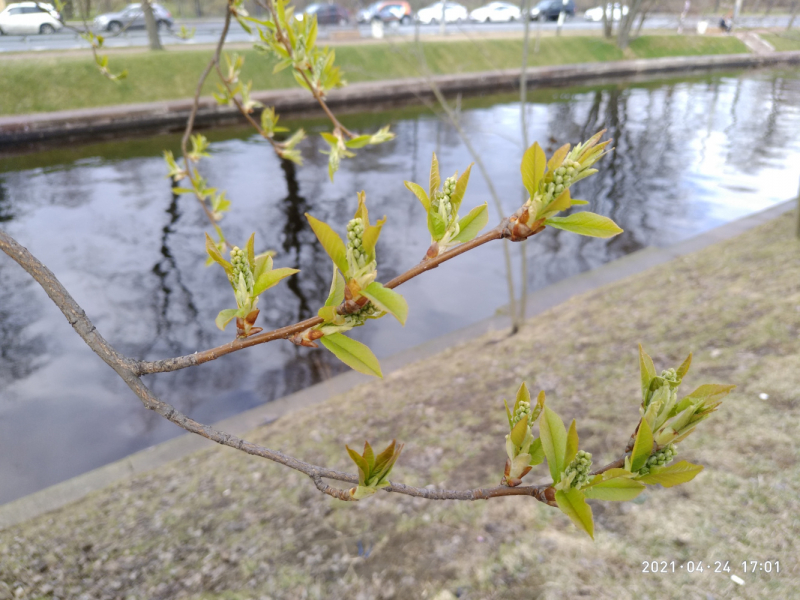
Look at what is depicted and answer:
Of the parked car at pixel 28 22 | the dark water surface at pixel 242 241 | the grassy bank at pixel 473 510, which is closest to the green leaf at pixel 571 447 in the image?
the grassy bank at pixel 473 510

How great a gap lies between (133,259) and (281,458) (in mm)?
8291

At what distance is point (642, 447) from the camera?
0.81 meters

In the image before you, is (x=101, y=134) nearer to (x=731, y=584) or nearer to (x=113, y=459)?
(x=113, y=459)

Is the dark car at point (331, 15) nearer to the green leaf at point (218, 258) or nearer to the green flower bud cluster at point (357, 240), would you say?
the green leaf at point (218, 258)

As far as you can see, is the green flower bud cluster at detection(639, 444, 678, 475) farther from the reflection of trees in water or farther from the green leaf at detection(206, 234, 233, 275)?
the reflection of trees in water

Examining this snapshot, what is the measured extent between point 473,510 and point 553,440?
2.12m

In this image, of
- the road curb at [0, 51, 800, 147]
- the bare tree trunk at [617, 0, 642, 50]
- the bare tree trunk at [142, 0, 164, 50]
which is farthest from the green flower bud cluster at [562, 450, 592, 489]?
the bare tree trunk at [617, 0, 642, 50]

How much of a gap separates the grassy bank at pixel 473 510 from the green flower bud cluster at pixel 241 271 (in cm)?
208

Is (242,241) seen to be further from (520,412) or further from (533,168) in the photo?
(533,168)

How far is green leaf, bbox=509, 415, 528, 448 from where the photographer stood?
2.83 feet

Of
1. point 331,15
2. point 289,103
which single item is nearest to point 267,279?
point 289,103

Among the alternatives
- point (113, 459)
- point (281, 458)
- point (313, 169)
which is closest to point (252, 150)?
point (313, 169)

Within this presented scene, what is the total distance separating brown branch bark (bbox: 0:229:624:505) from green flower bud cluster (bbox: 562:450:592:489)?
4 centimetres

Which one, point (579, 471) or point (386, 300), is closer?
point (386, 300)
